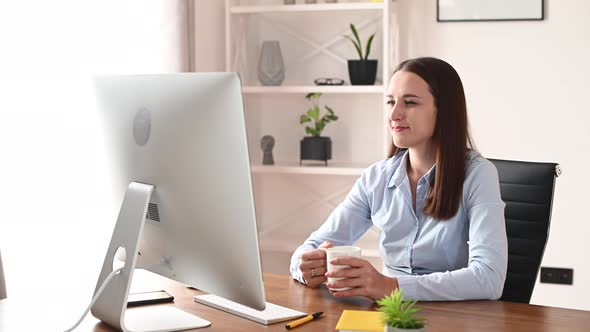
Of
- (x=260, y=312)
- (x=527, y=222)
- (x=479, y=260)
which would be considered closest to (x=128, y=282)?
(x=260, y=312)

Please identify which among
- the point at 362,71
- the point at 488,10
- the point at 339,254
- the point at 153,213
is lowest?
the point at 339,254

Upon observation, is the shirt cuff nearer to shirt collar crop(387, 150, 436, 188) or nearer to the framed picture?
shirt collar crop(387, 150, 436, 188)

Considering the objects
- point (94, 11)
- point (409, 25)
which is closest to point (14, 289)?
point (94, 11)

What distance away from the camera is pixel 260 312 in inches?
68.4

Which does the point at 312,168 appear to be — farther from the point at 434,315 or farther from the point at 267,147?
the point at 434,315

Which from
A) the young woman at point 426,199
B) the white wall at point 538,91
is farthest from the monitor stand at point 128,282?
the white wall at point 538,91

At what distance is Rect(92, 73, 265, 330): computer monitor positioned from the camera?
1462 mm

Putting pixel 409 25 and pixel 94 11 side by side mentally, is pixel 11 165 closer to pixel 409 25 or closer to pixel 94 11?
pixel 94 11

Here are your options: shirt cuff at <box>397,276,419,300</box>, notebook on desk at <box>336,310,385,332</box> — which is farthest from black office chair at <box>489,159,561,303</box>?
notebook on desk at <box>336,310,385,332</box>

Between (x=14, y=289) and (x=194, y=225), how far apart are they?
4.61 feet

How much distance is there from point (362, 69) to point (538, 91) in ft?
2.50

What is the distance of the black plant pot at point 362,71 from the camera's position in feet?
12.0

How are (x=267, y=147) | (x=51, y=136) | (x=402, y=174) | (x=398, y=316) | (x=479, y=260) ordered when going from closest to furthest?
(x=398, y=316)
(x=479, y=260)
(x=402, y=174)
(x=51, y=136)
(x=267, y=147)

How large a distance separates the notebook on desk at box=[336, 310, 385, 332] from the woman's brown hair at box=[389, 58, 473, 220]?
0.45m
